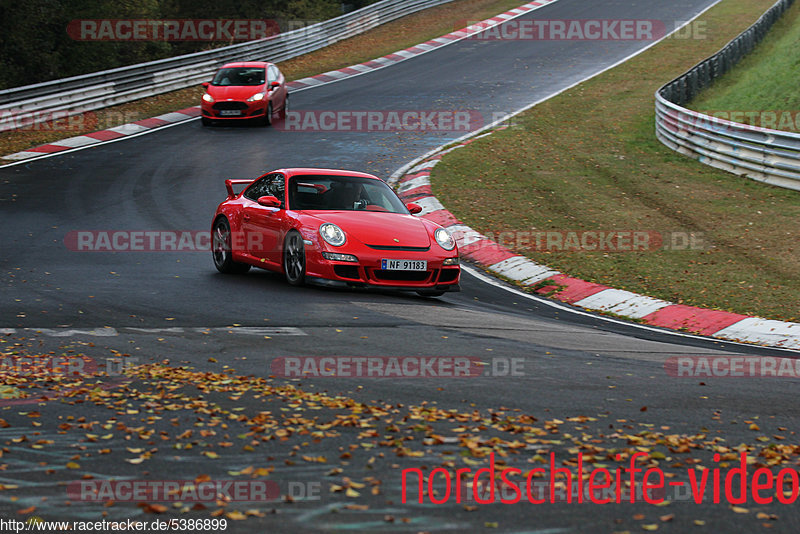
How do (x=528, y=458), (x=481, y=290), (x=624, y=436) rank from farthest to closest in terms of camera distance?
(x=481, y=290) < (x=624, y=436) < (x=528, y=458)

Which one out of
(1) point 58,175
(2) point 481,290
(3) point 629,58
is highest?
(3) point 629,58

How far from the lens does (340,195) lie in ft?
39.0

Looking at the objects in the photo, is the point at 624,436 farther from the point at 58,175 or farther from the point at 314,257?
the point at 58,175

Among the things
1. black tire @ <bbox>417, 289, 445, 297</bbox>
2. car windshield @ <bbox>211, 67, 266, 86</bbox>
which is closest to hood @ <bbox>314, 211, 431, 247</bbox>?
black tire @ <bbox>417, 289, 445, 297</bbox>

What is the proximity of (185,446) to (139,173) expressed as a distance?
14617 mm

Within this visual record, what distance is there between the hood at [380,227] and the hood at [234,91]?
13561 mm

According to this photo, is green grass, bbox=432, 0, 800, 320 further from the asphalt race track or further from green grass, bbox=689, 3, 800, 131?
green grass, bbox=689, 3, 800, 131

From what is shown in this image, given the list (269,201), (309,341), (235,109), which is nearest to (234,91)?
(235,109)

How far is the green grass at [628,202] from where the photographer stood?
12359 millimetres

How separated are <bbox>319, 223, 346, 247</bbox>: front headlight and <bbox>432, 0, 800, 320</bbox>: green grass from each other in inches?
145

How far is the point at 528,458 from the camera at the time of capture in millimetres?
5324

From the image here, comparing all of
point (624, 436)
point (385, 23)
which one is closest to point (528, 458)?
point (624, 436)

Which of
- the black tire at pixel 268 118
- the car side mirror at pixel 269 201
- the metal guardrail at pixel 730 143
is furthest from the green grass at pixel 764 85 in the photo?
the car side mirror at pixel 269 201

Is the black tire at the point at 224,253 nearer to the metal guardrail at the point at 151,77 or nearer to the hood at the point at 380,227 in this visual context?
the hood at the point at 380,227
